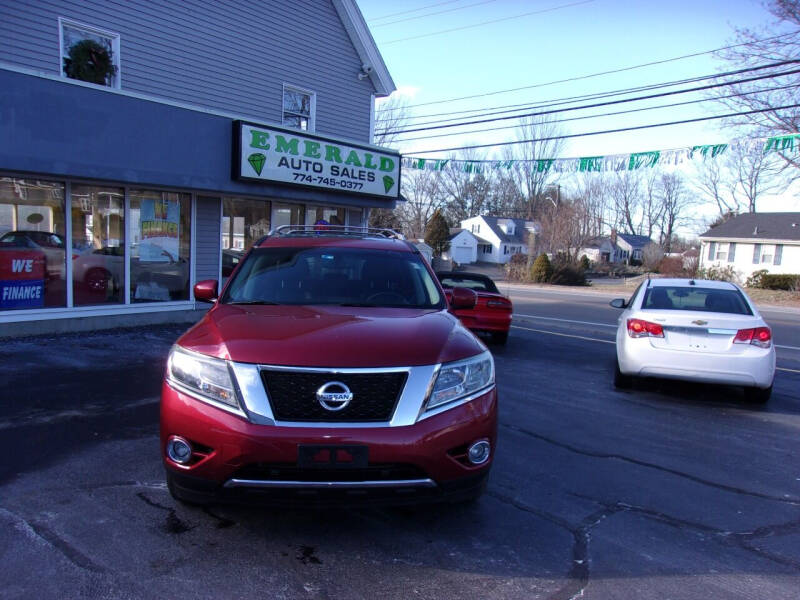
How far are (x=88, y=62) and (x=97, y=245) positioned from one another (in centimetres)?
313

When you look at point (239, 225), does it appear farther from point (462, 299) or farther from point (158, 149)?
point (462, 299)

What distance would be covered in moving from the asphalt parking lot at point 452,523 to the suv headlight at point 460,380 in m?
0.88

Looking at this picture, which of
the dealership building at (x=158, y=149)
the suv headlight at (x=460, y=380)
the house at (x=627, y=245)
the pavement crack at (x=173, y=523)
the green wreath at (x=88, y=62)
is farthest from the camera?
the house at (x=627, y=245)

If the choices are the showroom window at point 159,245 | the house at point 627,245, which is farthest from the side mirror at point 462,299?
the house at point 627,245

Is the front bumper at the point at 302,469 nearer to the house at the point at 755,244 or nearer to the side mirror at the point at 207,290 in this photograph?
the side mirror at the point at 207,290

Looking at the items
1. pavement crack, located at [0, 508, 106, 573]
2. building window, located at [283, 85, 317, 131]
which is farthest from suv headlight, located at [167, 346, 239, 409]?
building window, located at [283, 85, 317, 131]

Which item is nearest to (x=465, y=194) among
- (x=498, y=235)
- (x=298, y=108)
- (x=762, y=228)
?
(x=498, y=235)

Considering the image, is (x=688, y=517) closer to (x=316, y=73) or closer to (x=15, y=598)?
(x=15, y=598)

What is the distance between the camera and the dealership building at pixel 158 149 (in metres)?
9.13

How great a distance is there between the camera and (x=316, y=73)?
1436cm

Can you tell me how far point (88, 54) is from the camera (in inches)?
394

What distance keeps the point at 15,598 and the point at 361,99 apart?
47.5 ft

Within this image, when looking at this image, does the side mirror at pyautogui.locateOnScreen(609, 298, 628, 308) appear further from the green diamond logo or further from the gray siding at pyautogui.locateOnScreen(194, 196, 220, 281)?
the gray siding at pyautogui.locateOnScreen(194, 196, 220, 281)

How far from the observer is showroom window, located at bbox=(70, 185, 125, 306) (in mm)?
10031
